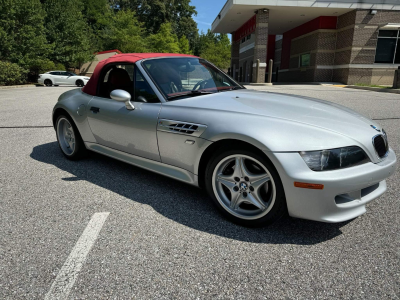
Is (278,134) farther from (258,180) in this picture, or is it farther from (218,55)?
(218,55)

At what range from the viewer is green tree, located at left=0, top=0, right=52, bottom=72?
24406mm

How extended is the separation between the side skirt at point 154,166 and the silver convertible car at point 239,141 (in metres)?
0.01

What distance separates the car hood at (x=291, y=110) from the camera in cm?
244

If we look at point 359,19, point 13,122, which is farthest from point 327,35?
point 13,122

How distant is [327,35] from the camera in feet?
82.8

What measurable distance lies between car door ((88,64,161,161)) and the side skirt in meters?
0.06

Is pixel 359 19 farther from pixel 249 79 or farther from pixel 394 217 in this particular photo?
pixel 394 217

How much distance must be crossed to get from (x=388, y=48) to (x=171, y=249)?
2753 cm

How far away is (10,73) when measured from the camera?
79.0 ft

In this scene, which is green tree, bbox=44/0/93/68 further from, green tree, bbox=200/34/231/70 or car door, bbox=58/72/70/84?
green tree, bbox=200/34/231/70

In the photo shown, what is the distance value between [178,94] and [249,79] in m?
29.8

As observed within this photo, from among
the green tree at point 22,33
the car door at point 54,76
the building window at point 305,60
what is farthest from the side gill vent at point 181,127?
the green tree at point 22,33

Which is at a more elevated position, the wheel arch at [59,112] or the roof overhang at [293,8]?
the roof overhang at [293,8]

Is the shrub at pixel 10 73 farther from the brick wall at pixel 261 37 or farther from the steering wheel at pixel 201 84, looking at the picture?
the steering wheel at pixel 201 84
